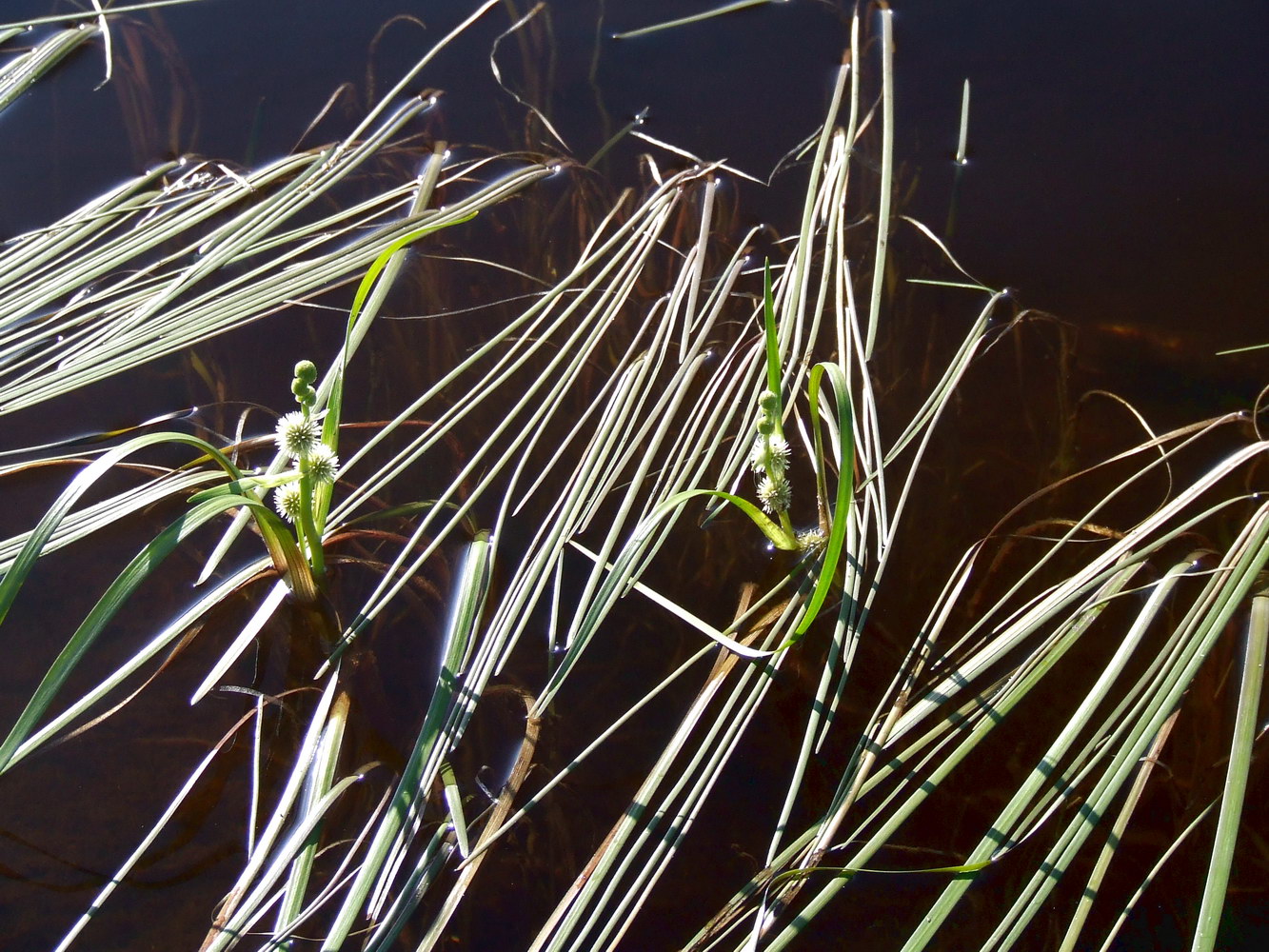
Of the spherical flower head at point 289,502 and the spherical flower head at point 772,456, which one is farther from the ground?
the spherical flower head at point 289,502

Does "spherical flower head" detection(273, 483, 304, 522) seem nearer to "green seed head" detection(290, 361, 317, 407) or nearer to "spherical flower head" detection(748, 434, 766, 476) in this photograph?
"green seed head" detection(290, 361, 317, 407)

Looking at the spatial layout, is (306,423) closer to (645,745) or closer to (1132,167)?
(645,745)

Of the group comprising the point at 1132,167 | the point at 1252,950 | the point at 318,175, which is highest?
the point at 318,175

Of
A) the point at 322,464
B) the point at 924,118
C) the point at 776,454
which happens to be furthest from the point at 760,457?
the point at 924,118

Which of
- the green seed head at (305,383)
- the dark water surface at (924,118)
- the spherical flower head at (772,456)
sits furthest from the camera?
the dark water surface at (924,118)

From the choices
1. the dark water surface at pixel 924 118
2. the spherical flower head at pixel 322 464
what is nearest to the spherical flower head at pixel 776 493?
the spherical flower head at pixel 322 464

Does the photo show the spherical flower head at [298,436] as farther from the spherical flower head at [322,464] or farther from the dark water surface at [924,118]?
the dark water surface at [924,118]

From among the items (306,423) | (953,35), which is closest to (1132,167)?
(953,35)
